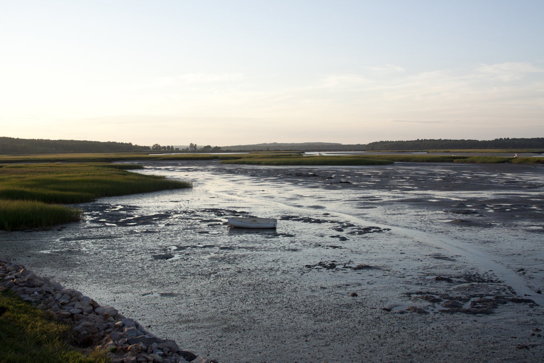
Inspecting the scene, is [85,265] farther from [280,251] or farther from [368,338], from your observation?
[368,338]

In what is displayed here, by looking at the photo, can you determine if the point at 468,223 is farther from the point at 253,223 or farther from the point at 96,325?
the point at 96,325

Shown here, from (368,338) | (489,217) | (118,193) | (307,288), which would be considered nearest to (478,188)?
(489,217)

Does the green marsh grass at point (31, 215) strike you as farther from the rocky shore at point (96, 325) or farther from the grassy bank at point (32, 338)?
the grassy bank at point (32, 338)

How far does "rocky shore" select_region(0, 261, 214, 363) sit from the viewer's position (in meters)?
9.40

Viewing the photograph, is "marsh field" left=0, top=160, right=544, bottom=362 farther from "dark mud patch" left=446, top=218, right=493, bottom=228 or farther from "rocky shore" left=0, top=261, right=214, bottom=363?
"rocky shore" left=0, top=261, right=214, bottom=363

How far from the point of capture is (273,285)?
1541 centimetres

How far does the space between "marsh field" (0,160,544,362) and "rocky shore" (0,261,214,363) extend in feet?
2.92

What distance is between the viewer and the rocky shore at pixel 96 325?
9.40 m

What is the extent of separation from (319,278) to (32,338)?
8.84 metres

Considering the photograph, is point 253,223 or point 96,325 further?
point 253,223

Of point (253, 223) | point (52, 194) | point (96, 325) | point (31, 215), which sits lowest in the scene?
point (96, 325)

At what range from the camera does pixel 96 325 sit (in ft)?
35.6

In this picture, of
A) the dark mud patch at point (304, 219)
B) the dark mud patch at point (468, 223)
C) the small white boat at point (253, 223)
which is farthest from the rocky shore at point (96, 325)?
the dark mud patch at point (468, 223)

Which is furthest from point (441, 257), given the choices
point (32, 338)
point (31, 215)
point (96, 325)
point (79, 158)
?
point (79, 158)
